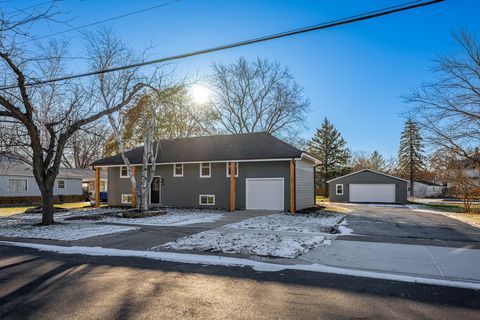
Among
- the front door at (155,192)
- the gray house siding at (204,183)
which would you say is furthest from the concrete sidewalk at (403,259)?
the front door at (155,192)

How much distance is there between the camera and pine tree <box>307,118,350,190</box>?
51281 mm

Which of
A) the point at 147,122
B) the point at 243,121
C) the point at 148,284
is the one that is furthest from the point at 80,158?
the point at 148,284

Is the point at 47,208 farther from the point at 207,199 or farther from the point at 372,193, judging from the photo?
the point at 372,193

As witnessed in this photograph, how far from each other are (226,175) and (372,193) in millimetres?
20660

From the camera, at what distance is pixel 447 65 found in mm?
17641

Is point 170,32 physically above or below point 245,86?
below

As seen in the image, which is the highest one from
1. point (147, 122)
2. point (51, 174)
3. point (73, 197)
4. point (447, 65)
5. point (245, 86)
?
point (245, 86)

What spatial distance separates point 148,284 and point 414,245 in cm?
672

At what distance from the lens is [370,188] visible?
115 feet

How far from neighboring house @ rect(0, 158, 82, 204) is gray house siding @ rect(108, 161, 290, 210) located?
1122 cm

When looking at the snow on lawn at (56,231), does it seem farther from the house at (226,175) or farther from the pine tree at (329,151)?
the pine tree at (329,151)

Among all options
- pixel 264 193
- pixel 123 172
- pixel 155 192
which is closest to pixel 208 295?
pixel 264 193

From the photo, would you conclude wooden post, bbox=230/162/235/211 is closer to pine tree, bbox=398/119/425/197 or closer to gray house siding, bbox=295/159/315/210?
gray house siding, bbox=295/159/315/210

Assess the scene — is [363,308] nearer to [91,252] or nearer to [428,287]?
[428,287]
